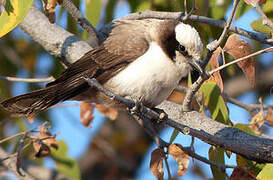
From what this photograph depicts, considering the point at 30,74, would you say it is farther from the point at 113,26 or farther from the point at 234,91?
the point at 234,91

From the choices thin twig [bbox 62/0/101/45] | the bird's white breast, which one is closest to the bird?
the bird's white breast

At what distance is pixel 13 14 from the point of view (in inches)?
102

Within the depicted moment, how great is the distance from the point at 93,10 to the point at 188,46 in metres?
0.98

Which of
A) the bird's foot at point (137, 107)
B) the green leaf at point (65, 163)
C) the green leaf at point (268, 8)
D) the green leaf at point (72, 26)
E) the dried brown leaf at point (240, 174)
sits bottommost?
the green leaf at point (65, 163)

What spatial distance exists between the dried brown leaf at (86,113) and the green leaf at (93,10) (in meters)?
0.69

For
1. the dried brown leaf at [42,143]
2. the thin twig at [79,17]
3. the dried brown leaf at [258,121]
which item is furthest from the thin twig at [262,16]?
the dried brown leaf at [42,143]

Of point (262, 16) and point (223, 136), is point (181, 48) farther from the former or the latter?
point (262, 16)

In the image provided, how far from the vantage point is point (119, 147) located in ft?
23.6

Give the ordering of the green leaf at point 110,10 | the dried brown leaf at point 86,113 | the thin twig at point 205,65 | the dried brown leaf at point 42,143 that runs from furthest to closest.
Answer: the green leaf at point 110,10
the dried brown leaf at point 86,113
the dried brown leaf at point 42,143
the thin twig at point 205,65

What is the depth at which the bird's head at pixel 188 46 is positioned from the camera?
3184 millimetres

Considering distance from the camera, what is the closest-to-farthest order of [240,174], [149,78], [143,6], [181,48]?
[240,174]
[149,78]
[181,48]
[143,6]

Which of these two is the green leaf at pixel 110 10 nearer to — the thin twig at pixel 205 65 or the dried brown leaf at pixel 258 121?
the dried brown leaf at pixel 258 121

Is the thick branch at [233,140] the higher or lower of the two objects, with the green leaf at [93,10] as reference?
lower

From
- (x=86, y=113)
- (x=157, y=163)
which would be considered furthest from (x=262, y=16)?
(x=86, y=113)
